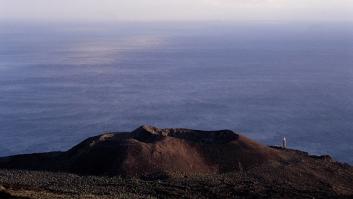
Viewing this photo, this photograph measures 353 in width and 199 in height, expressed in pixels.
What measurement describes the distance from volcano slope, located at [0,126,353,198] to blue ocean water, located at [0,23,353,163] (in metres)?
19.1

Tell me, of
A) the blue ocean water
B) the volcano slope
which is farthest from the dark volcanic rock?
the blue ocean water

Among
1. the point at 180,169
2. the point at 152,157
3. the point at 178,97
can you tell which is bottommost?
the point at 178,97

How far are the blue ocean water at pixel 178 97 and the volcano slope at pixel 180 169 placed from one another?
19.1m

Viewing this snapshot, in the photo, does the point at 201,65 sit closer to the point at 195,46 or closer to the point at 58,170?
the point at 195,46

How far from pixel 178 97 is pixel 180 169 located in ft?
149

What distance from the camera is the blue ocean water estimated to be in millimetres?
57719

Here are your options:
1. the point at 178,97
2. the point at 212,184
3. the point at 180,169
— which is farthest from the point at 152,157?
the point at 178,97

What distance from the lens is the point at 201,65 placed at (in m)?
108

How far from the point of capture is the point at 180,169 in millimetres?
29891

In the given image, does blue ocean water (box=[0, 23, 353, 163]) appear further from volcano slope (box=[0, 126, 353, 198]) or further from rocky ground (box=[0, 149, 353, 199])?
rocky ground (box=[0, 149, 353, 199])

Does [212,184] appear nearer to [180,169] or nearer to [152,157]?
[180,169]

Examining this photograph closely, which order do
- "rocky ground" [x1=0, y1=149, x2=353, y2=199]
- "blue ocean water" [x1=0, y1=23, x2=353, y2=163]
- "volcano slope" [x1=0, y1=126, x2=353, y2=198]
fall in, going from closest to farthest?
"rocky ground" [x1=0, y1=149, x2=353, y2=199] < "volcano slope" [x1=0, y1=126, x2=353, y2=198] < "blue ocean water" [x1=0, y1=23, x2=353, y2=163]

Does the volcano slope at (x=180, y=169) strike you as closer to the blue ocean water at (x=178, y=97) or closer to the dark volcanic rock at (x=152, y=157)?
the dark volcanic rock at (x=152, y=157)

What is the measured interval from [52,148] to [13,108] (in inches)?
693
